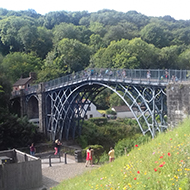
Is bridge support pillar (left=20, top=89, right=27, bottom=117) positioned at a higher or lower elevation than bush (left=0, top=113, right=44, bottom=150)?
higher

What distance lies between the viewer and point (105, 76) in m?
23.6

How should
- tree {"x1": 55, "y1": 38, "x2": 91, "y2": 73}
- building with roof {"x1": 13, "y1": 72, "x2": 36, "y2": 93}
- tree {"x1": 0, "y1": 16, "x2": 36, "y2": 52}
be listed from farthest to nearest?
tree {"x1": 0, "y1": 16, "x2": 36, "y2": 52}, tree {"x1": 55, "y1": 38, "x2": 91, "y2": 73}, building with roof {"x1": 13, "y1": 72, "x2": 36, "y2": 93}

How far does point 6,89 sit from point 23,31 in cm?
3971

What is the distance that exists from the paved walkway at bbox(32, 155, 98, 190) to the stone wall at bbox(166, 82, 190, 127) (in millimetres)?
5451

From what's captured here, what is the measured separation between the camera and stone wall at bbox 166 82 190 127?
14750 mm

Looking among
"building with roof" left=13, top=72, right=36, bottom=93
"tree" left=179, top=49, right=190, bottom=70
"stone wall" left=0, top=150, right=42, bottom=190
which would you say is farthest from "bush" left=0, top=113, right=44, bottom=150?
"tree" left=179, top=49, right=190, bottom=70

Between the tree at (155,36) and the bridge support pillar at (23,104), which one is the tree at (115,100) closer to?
the bridge support pillar at (23,104)

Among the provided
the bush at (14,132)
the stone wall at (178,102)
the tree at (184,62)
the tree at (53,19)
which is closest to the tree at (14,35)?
the tree at (53,19)

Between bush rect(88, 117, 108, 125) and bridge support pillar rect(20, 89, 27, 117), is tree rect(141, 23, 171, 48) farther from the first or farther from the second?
bridge support pillar rect(20, 89, 27, 117)

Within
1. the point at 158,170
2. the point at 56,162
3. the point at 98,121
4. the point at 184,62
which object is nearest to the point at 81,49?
the point at 98,121

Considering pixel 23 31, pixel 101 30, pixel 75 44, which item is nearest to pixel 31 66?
pixel 75 44

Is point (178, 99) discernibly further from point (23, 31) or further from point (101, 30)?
point (101, 30)

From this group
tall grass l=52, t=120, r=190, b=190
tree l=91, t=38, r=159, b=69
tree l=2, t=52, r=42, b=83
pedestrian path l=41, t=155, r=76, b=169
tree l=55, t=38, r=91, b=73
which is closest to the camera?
tall grass l=52, t=120, r=190, b=190

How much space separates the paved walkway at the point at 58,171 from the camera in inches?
508
